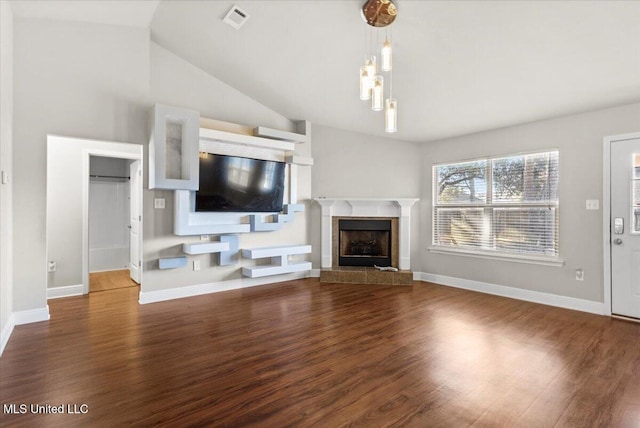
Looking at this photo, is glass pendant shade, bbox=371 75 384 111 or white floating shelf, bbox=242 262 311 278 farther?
white floating shelf, bbox=242 262 311 278

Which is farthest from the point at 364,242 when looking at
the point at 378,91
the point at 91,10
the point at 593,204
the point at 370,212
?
the point at 91,10

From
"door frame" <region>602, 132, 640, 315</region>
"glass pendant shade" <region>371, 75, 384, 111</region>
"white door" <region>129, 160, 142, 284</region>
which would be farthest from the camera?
"white door" <region>129, 160, 142, 284</region>

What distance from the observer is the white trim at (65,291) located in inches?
168

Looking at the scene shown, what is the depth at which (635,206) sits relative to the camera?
3.54 metres

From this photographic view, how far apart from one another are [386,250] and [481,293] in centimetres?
159

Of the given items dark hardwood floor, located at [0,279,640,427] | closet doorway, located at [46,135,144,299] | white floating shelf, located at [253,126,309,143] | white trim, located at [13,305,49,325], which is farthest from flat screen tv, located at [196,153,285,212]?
white trim, located at [13,305,49,325]

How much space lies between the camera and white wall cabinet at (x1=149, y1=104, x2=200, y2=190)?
3.75 m

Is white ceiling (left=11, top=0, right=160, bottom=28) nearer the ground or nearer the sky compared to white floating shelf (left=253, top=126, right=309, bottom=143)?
nearer the sky

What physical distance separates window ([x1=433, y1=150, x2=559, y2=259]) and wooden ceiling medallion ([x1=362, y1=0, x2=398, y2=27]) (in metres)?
2.83

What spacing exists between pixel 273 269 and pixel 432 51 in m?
3.45

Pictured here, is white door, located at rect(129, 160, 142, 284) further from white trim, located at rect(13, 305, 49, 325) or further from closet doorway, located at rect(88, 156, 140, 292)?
white trim, located at rect(13, 305, 49, 325)

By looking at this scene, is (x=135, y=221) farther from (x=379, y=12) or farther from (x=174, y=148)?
(x=379, y=12)

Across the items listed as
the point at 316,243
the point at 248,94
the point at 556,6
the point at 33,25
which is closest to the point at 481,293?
the point at 316,243

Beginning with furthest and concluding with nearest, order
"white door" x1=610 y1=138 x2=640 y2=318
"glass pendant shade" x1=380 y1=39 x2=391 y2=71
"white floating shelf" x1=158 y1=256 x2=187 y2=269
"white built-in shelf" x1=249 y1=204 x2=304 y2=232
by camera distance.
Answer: "white built-in shelf" x1=249 y1=204 x2=304 y2=232 → "white floating shelf" x1=158 y1=256 x2=187 y2=269 → "white door" x1=610 y1=138 x2=640 y2=318 → "glass pendant shade" x1=380 y1=39 x2=391 y2=71
